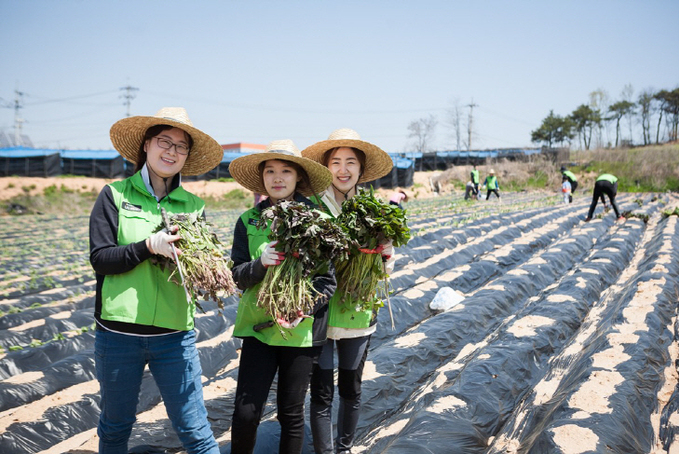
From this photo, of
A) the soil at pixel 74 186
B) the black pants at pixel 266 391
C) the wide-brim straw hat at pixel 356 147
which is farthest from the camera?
the soil at pixel 74 186

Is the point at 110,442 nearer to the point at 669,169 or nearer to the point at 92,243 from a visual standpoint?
the point at 92,243

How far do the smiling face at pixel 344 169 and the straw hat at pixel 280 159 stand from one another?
102 mm

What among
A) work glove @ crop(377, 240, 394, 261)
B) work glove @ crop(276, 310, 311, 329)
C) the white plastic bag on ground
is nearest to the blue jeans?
work glove @ crop(276, 310, 311, 329)

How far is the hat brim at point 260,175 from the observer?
8.05 feet

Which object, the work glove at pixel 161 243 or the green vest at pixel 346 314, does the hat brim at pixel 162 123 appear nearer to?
the work glove at pixel 161 243

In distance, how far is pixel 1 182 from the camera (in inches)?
963

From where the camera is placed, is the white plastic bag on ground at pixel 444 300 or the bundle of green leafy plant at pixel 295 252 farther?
the white plastic bag on ground at pixel 444 300

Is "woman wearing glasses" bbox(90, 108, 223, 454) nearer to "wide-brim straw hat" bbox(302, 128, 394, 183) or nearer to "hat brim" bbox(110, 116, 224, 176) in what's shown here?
"hat brim" bbox(110, 116, 224, 176)

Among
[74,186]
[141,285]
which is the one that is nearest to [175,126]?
[141,285]

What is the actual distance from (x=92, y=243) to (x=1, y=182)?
2767cm

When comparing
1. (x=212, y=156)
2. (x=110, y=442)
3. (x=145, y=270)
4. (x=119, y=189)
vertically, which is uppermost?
(x=212, y=156)

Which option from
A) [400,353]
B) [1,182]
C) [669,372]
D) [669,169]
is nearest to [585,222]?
[669,372]

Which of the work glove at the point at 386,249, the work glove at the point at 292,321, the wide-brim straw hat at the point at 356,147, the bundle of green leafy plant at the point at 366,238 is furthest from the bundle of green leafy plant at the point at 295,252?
the wide-brim straw hat at the point at 356,147

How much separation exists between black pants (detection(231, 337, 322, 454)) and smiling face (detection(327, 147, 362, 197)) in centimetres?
95
